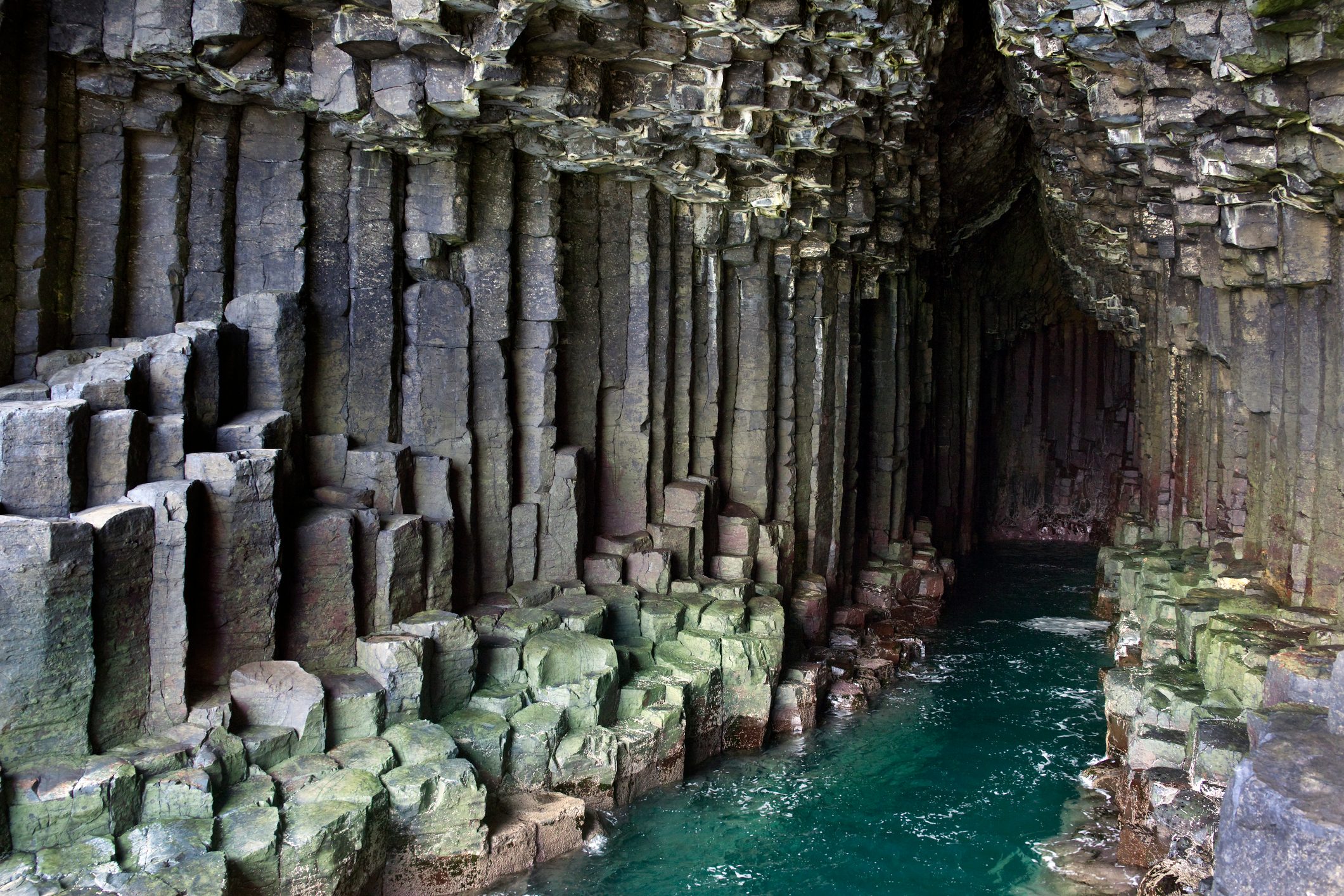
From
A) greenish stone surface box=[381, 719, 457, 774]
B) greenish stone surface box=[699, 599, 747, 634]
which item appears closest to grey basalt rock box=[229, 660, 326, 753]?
greenish stone surface box=[381, 719, 457, 774]

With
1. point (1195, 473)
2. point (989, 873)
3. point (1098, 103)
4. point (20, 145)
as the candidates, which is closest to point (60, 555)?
point (20, 145)

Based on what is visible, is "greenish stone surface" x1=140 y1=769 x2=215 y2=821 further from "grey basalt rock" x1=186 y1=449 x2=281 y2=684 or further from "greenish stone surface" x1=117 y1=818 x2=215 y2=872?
"grey basalt rock" x1=186 y1=449 x2=281 y2=684

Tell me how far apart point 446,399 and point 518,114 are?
3714 millimetres

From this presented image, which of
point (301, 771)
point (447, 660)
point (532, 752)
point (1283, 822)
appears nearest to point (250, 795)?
point (301, 771)

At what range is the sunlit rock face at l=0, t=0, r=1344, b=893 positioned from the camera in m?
9.39

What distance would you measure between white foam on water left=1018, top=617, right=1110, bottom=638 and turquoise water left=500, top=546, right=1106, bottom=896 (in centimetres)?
171

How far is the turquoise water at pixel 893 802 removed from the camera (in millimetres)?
10812

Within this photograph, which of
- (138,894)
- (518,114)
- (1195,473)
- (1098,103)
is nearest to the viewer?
(138,894)

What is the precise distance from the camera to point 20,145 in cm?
1092

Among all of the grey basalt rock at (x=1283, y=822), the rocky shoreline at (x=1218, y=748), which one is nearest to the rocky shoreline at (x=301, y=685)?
the rocky shoreline at (x=1218, y=748)

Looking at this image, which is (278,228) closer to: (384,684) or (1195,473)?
(384,684)

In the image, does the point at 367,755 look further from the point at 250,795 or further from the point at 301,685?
the point at 250,795

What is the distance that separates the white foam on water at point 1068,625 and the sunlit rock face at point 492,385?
10.7ft

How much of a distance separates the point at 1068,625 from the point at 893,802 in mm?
9941
